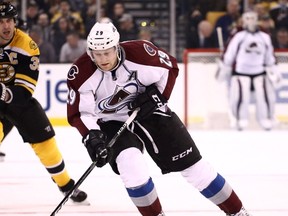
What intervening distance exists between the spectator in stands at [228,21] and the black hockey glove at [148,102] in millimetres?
5206

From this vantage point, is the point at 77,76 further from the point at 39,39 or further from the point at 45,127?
the point at 39,39

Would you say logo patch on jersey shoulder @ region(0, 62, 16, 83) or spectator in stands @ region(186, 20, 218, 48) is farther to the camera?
spectator in stands @ region(186, 20, 218, 48)

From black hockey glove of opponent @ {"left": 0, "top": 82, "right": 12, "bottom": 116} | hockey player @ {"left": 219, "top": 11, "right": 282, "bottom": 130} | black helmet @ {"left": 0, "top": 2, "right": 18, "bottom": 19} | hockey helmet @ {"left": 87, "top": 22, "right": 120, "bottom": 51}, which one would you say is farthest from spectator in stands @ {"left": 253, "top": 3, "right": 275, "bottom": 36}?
hockey helmet @ {"left": 87, "top": 22, "right": 120, "bottom": 51}

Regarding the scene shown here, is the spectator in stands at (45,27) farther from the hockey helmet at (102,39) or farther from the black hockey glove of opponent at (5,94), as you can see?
the hockey helmet at (102,39)

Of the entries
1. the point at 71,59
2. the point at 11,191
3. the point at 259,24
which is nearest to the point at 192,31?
the point at 259,24

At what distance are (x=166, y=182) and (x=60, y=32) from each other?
3.62 m

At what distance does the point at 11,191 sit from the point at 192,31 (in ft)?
13.5

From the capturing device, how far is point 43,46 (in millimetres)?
8672

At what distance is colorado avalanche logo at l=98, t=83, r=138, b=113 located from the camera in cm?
385

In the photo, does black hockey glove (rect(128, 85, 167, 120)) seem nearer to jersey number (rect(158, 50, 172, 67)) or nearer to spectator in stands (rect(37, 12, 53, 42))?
jersey number (rect(158, 50, 172, 67))

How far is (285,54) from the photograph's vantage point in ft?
28.3

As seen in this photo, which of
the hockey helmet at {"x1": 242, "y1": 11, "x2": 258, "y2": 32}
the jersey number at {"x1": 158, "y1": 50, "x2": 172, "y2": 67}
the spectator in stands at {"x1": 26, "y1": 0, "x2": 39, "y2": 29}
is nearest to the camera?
the jersey number at {"x1": 158, "y1": 50, "x2": 172, "y2": 67}

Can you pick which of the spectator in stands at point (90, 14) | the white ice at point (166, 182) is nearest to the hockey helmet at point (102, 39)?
the white ice at point (166, 182)

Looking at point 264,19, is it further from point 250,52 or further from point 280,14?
point 250,52
